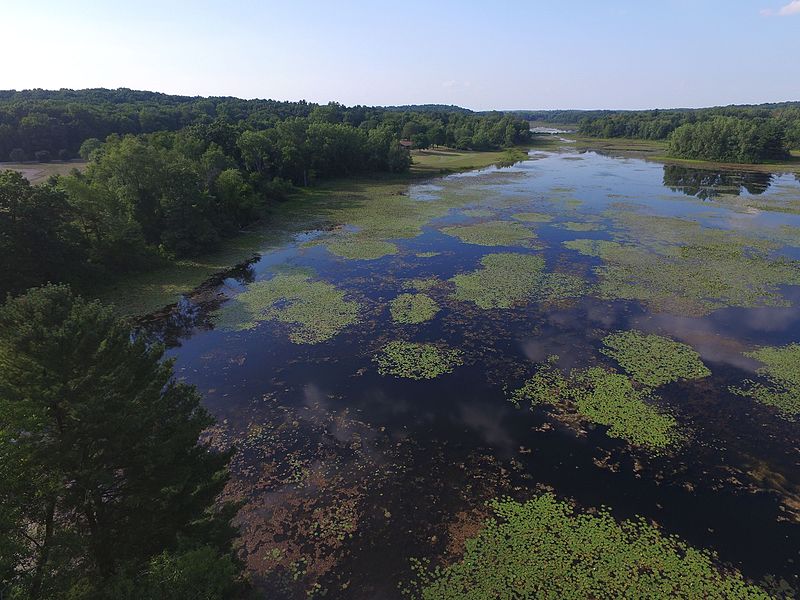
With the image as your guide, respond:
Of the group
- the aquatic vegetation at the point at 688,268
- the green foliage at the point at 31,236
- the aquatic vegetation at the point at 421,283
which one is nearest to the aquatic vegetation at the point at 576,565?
the aquatic vegetation at the point at 688,268

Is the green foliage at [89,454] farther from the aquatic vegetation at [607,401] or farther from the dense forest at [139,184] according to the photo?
the dense forest at [139,184]


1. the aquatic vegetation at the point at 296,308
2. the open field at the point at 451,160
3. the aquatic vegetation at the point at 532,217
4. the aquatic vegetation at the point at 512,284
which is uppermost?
the open field at the point at 451,160

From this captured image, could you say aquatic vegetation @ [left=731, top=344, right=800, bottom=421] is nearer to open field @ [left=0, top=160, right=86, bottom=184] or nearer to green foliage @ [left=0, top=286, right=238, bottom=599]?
green foliage @ [left=0, top=286, right=238, bottom=599]

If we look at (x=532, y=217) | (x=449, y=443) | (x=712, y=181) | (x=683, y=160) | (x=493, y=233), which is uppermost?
(x=683, y=160)

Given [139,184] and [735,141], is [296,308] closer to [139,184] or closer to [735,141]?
[139,184]

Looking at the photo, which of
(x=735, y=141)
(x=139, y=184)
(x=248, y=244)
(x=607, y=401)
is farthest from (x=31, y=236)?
(x=735, y=141)

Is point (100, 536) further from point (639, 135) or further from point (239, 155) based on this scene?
point (639, 135)
